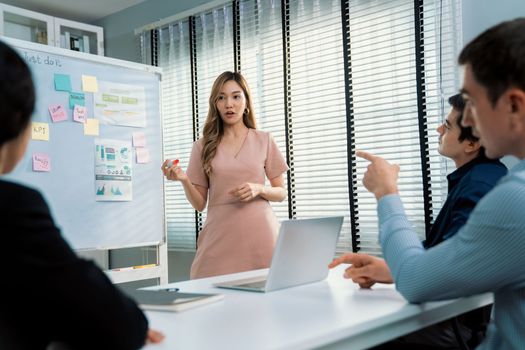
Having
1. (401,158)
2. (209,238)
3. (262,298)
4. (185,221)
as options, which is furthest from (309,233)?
(185,221)

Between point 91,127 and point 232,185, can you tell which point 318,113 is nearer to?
point 232,185

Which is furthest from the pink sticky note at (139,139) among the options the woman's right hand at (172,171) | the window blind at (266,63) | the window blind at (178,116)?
the window blind at (178,116)

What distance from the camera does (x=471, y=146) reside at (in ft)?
5.23

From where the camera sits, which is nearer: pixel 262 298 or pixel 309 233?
pixel 262 298

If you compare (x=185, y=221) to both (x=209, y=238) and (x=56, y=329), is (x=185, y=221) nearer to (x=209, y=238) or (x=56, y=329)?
(x=209, y=238)

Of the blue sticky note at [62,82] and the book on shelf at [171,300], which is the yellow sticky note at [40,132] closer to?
the blue sticky note at [62,82]

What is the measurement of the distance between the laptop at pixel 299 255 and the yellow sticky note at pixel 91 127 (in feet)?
5.48

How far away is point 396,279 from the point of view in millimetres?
1140

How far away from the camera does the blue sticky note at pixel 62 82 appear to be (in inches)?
112

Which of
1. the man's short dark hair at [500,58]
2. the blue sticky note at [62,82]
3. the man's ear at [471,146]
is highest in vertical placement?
the blue sticky note at [62,82]

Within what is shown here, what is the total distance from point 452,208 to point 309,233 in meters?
0.38

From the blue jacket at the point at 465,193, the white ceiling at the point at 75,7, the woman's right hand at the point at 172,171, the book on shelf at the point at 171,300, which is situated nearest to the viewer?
the book on shelf at the point at 171,300

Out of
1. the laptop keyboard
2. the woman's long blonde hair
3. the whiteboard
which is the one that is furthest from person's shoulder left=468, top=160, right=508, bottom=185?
the whiteboard

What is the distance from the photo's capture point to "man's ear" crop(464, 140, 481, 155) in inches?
62.5
